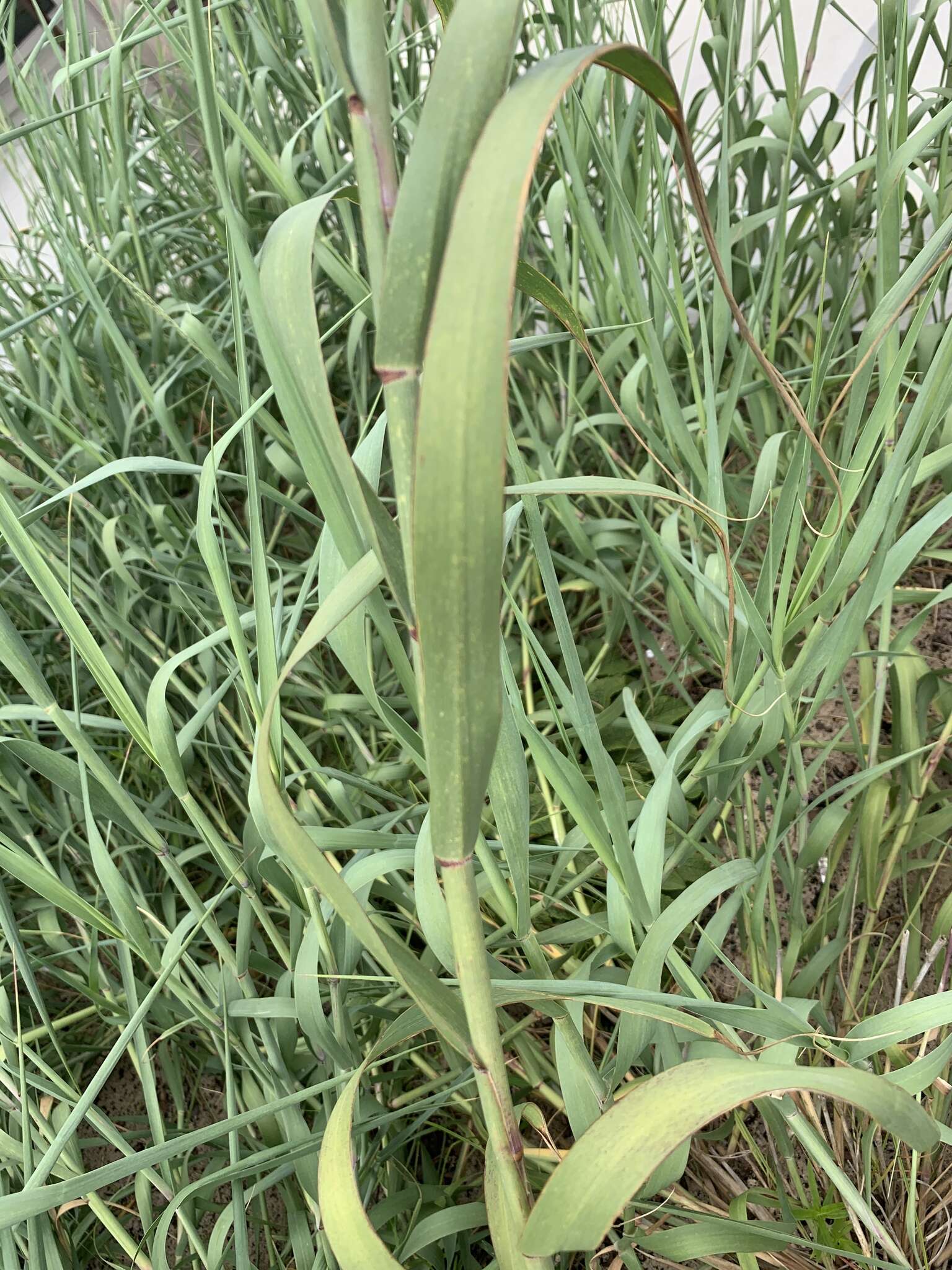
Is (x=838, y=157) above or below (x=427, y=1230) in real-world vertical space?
above

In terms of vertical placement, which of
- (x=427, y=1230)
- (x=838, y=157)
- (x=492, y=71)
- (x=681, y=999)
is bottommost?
(x=427, y=1230)

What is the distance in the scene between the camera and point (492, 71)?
0.52 ft

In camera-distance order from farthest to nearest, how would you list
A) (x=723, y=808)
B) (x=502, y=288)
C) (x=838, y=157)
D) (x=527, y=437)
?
(x=838, y=157), (x=527, y=437), (x=723, y=808), (x=502, y=288)


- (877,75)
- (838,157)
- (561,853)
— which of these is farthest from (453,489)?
(838,157)

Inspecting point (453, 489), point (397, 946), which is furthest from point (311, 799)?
point (453, 489)

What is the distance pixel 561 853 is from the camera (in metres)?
0.41

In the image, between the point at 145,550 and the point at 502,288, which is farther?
the point at 145,550

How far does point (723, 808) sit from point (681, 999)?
210 millimetres

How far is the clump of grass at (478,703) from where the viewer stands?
7.4 inches

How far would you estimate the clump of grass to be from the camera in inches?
7.4

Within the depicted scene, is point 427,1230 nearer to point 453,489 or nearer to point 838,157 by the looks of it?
point 453,489

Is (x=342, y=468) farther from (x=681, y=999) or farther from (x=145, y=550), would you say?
(x=145, y=550)

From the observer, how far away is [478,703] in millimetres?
174

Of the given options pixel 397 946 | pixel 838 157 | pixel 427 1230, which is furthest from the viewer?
pixel 838 157
